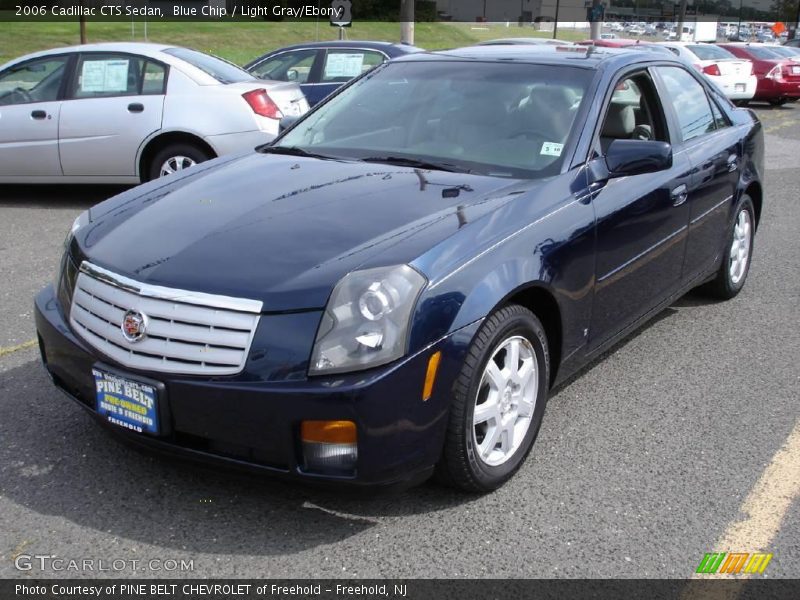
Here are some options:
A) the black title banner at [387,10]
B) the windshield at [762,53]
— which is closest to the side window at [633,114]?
the black title banner at [387,10]

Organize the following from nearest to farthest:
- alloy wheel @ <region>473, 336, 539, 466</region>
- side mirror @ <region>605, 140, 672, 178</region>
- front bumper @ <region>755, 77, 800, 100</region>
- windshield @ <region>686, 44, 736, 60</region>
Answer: alloy wheel @ <region>473, 336, 539, 466</region> < side mirror @ <region>605, 140, 672, 178</region> < windshield @ <region>686, 44, 736, 60</region> < front bumper @ <region>755, 77, 800, 100</region>

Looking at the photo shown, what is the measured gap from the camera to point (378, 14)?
64.3 meters

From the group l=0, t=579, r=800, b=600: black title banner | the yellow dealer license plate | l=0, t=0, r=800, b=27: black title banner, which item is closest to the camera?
l=0, t=579, r=800, b=600: black title banner

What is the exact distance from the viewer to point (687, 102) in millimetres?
4980

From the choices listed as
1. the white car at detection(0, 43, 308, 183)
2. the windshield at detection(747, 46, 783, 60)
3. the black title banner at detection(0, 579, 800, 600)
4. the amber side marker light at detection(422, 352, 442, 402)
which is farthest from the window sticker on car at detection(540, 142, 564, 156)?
the windshield at detection(747, 46, 783, 60)

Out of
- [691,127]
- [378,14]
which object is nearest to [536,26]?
[378,14]

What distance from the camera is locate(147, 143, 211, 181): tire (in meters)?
8.23

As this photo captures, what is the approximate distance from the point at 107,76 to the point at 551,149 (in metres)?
5.71

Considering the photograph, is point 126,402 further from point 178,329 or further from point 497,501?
point 497,501

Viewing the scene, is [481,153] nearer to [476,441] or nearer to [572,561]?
[476,441]

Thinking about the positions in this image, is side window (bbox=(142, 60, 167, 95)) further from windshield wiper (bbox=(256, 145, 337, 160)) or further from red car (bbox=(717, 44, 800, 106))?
red car (bbox=(717, 44, 800, 106))

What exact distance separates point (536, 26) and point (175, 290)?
84.5m

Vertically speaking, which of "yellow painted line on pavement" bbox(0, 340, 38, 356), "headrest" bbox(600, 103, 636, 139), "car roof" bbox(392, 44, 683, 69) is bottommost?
"yellow painted line on pavement" bbox(0, 340, 38, 356)

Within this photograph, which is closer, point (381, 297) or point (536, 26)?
point (381, 297)
